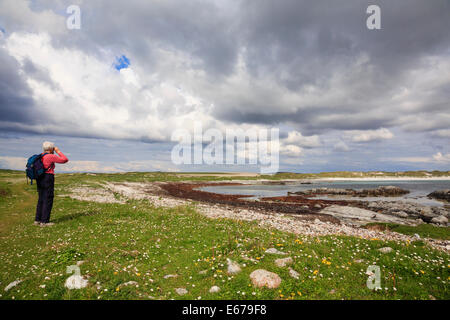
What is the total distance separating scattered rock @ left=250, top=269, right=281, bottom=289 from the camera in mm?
8586

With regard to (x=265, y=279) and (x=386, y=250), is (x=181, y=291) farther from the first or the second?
(x=386, y=250)

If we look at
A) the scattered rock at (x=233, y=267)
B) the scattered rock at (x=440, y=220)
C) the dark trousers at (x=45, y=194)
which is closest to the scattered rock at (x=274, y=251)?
the scattered rock at (x=233, y=267)

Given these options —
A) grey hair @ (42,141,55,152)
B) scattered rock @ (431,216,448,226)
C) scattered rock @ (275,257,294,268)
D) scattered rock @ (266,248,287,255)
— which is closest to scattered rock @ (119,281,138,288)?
scattered rock @ (275,257,294,268)

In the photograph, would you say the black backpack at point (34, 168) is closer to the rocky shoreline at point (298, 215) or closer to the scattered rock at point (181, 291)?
the scattered rock at point (181, 291)

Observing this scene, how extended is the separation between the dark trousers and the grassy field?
47.8 inches

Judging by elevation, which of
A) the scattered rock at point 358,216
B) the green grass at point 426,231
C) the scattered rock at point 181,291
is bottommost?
the scattered rock at point 358,216

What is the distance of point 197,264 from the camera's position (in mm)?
10797

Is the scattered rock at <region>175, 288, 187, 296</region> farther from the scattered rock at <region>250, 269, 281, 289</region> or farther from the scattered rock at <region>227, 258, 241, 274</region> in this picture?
the scattered rock at <region>250, 269, 281, 289</region>

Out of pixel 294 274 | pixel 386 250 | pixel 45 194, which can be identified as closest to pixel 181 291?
pixel 294 274

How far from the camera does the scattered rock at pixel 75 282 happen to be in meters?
8.22

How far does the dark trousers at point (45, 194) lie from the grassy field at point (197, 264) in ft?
3.98
